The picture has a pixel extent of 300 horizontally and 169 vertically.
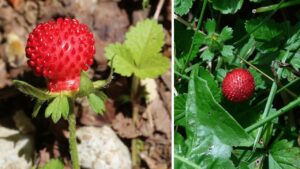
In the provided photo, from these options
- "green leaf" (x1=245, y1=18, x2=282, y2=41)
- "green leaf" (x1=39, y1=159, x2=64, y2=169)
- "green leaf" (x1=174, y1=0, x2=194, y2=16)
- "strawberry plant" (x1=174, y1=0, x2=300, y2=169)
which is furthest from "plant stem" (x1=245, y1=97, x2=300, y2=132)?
"green leaf" (x1=39, y1=159, x2=64, y2=169)

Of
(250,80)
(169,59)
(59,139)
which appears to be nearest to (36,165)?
(59,139)

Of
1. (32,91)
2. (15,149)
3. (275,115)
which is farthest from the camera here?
(15,149)

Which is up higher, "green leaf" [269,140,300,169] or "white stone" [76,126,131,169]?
"green leaf" [269,140,300,169]

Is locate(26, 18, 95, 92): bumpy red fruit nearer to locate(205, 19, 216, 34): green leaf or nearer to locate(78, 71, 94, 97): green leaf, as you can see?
locate(78, 71, 94, 97): green leaf

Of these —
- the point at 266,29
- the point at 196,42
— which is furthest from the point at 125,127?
the point at 266,29

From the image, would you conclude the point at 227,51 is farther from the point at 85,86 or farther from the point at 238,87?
the point at 85,86

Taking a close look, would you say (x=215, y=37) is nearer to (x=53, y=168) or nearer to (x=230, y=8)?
(x=230, y=8)
